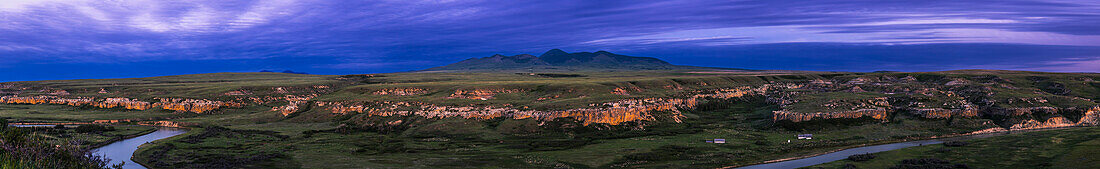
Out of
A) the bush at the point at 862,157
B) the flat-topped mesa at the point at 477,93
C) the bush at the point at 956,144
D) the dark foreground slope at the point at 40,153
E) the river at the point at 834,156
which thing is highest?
the flat-topped mesa at the point at 477,93

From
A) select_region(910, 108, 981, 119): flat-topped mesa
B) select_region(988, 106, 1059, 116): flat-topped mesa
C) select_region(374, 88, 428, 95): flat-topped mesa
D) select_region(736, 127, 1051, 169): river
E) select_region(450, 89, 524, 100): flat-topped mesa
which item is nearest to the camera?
select_region(736, 127, 1051, 169): river

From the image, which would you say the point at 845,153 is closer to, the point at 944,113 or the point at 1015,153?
the point at 1015,153

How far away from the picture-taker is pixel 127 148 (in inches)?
3019

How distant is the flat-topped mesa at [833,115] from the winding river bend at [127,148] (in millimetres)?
85957

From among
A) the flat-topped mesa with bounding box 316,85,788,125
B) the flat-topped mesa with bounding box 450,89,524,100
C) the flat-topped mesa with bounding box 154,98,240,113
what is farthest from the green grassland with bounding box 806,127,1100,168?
the flat-topped mesa with bounding box 154,98,240,113

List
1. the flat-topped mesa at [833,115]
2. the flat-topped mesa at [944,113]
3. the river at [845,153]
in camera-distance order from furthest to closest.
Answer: the flat-topped mesa at [833,115]
the flat-topped mesa at [944,113]
the river at [845,153]

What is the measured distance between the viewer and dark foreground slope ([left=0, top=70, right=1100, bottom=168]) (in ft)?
218

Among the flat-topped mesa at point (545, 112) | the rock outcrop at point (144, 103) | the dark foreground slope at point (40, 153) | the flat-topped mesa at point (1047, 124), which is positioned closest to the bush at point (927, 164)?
the flat-topped mesa at point (1047, 124)

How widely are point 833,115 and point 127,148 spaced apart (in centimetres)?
10195

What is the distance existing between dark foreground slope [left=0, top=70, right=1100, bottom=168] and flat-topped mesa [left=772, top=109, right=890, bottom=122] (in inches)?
7.9

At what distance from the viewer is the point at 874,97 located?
4117 inches

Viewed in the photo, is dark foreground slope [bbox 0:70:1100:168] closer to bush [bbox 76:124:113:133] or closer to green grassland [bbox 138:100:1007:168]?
green grassland [bbox 138:100:1007:168]

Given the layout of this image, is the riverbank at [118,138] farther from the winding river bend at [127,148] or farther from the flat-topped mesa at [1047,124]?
the flat-topped mesa at [1047,124]

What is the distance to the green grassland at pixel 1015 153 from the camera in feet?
177
